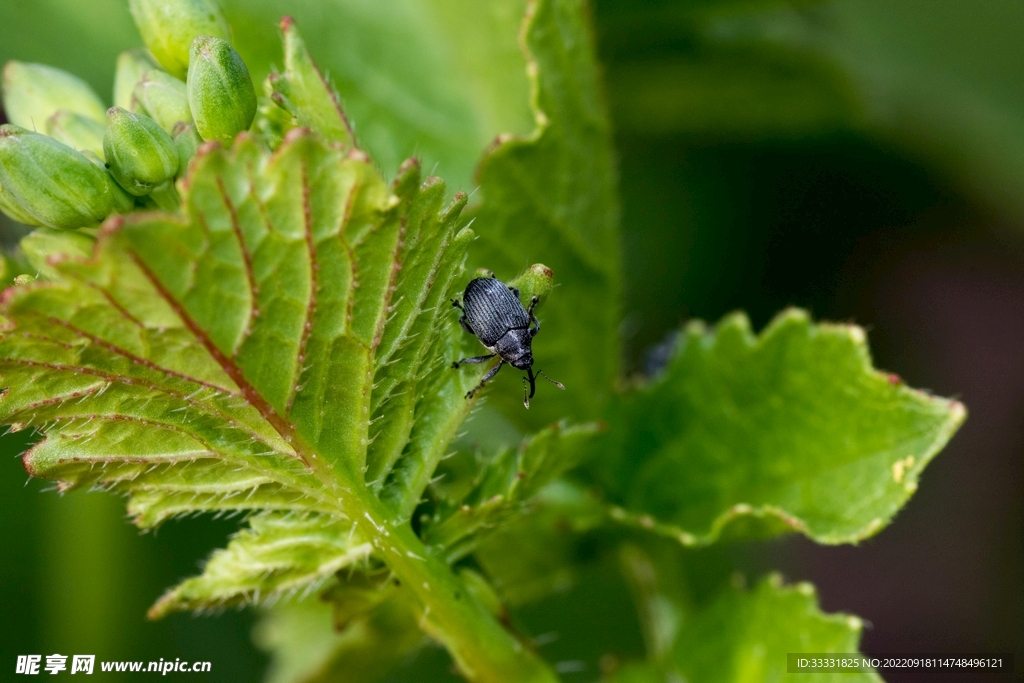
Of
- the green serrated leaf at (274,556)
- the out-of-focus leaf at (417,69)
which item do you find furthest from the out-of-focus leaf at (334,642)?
the out-of-focus leaf at (417,69)

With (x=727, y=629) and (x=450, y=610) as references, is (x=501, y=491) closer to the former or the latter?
(x=450, y=610)

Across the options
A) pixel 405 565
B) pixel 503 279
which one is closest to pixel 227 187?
pixel 405 565

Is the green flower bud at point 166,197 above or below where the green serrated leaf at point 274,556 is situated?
above

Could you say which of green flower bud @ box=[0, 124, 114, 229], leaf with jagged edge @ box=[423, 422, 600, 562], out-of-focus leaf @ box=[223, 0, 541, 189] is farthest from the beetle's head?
green flower bud @ box=[0, 124, 114, 229]

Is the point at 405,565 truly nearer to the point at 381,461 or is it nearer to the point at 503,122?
the point at 381,461

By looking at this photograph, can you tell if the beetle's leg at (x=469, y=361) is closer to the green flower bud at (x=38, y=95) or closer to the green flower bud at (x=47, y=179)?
the green flower bud at (x=47, y=179)

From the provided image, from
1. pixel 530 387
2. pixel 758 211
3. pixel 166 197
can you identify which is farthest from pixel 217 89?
pixel 758 211

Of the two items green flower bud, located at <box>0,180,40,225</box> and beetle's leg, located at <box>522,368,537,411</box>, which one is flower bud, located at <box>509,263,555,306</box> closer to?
beetle's leg, located at <box>522,368,537,411</box>
